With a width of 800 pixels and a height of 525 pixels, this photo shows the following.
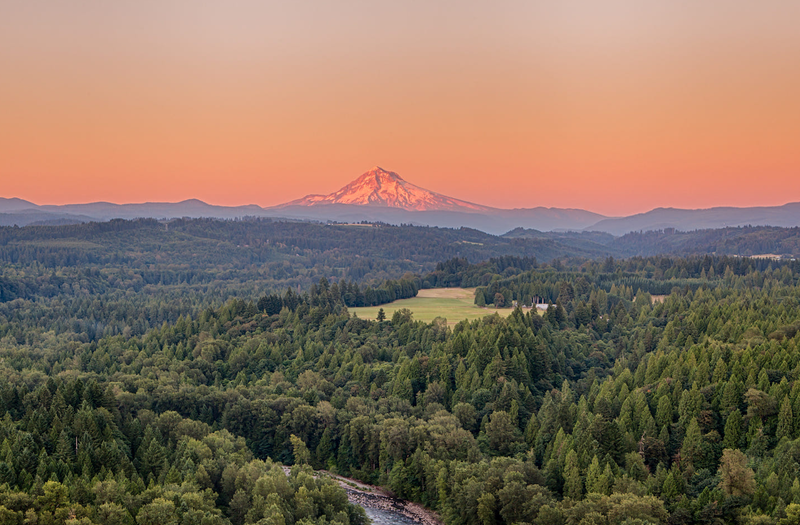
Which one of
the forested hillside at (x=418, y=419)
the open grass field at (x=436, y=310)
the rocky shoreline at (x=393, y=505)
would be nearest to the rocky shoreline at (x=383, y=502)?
the rocky shoreline at (x=393, y=505)

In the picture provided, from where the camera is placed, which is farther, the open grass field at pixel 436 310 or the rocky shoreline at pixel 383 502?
the open grass field at pixel 436 310

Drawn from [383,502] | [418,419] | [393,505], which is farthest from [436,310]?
[393,505]

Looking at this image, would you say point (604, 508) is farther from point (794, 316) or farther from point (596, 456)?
point (794, 316)

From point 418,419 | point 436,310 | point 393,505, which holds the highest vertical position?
point 436,310

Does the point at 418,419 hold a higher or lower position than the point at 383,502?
higher

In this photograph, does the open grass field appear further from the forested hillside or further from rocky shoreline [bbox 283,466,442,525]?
rocky shoreline [bbox 283,466,442,525]

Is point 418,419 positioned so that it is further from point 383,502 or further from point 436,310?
point 436,310

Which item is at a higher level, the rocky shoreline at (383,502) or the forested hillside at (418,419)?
the forested hillside at (418,419)

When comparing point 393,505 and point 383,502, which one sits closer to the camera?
point 393,505

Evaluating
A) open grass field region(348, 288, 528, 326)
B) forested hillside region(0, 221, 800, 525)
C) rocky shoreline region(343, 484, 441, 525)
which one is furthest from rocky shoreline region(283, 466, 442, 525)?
open grass field region(348, 288, 528, 326)

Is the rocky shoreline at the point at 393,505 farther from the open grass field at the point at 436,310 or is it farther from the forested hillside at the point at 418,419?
the open grass field at the point at 436,310

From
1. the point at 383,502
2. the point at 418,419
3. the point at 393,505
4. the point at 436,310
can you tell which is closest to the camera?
the point at 393,505
